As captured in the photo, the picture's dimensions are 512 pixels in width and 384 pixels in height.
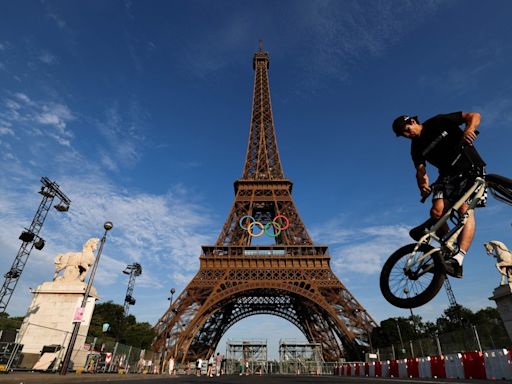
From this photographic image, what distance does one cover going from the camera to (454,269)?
12.6 ft

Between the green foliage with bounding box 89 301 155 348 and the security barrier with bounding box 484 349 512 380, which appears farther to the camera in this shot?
the green foliage with bounding box 89 301 155 348

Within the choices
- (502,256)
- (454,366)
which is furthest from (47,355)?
(502,256)

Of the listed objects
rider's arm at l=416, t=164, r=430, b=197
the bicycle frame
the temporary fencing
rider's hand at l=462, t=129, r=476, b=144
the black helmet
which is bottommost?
the temporary fencing

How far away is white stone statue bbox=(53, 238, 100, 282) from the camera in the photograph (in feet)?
44.8

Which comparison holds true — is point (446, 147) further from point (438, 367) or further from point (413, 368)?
point (413, 368)

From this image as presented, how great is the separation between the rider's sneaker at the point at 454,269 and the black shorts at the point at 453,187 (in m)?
0.80

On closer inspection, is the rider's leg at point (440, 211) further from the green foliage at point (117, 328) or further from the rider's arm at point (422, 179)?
the green foliage at point (117, 328)

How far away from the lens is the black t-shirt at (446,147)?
156 inches

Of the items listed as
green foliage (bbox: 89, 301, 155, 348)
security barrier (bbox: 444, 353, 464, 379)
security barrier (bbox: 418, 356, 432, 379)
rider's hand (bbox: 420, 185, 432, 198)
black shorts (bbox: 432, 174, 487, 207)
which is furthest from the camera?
green foliage (bbox: 89, 301, 155, 348)

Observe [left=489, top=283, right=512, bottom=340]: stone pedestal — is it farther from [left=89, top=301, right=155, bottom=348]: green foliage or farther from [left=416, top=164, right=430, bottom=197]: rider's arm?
[left=89, top=301, right=155, bottom=348]: green foliage

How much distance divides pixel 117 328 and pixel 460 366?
6385cm

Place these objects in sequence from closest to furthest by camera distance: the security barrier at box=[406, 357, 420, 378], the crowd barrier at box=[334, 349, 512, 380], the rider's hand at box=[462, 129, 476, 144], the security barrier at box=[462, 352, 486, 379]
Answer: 1. the rider's hand at box=[462, 129, 476, 144]
2. the crowd barrier at box=[334, 349, 512, 380]
3. the security barrier at box=[462, 352, 486, 379]
4. the security barrier at box=[406, 357, 420, 378]

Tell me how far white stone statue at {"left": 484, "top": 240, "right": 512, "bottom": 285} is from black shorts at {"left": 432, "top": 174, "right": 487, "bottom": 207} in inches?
437

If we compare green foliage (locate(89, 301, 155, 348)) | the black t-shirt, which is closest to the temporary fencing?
the black t-shirt
